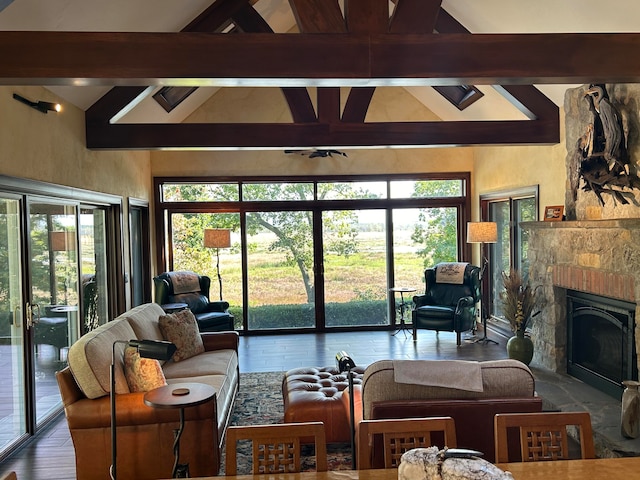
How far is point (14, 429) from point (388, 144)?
14.5ft

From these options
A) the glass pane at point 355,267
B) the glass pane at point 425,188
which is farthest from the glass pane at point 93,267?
the glass pane at point 425,188

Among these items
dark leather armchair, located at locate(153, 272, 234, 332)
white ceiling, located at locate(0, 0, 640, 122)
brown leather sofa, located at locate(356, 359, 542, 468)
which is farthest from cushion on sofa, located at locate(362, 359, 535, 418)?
dark leather armchair, located at locate(153, 272, 234, 332)

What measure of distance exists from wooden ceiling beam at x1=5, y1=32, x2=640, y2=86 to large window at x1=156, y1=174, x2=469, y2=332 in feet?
15.5

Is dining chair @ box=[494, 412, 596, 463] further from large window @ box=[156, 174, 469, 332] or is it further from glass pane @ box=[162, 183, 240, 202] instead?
glass pane @ box=[162, 183, 240, 202]

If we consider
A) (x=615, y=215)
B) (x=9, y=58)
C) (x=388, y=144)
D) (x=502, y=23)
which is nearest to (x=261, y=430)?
(x=9, y=58)

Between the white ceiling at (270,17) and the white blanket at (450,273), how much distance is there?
2169 millimetres

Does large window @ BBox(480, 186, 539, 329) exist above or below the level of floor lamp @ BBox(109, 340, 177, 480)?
above

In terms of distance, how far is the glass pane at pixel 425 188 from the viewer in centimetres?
810

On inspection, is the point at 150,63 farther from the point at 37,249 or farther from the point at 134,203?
the point at 134,203

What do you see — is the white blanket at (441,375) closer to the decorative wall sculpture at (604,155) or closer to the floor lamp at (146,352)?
the floor lamp at (146,352)

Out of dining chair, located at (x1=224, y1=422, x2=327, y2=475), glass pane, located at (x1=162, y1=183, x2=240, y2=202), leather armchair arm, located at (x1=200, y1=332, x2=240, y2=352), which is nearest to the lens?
dining chair, located at (x1=224, y1=422, x2=327, y2=475)

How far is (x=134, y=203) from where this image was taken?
6902 millimetres

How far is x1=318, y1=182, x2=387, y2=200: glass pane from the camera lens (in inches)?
315

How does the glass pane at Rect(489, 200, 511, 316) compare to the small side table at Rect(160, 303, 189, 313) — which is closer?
the small side table at Rect(160, 303, 189, 313)
